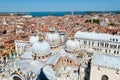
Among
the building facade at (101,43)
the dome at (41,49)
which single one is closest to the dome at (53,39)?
the dome at (41,49)

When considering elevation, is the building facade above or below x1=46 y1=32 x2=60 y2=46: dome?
below

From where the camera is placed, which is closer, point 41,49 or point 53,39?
point 41,49

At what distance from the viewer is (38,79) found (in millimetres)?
29750

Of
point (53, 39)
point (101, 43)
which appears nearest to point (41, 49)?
point (53, 39)

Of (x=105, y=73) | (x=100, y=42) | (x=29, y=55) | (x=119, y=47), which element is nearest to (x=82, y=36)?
(x=100, y=42)

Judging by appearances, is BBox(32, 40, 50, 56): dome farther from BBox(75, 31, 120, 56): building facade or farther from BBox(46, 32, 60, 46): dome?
BBox(75, 31, 120, 56): building facade

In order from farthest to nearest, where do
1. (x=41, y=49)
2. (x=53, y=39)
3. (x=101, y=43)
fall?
(x=101, y=43), (x=53, y=39), (x=41, y=49)

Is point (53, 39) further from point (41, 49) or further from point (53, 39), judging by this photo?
point (41, 49)

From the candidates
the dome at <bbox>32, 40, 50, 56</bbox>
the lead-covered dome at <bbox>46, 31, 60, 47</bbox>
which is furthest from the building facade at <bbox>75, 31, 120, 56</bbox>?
the dome at <bbox>32, 40, 50, 56</bbox>

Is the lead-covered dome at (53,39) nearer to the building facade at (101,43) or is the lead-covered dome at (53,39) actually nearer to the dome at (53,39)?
the dome at (53,39)

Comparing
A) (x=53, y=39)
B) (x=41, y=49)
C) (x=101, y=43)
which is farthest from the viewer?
(x=101, y=43)

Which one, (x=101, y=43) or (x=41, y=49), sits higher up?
(x=41, y=49)

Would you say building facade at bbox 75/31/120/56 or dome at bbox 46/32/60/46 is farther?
building facade at bbox 75/31/120/56

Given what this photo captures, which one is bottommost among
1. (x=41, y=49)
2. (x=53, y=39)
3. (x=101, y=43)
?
(x=101, y=43)
